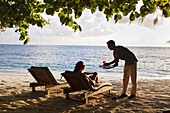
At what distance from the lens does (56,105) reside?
16.4 feet

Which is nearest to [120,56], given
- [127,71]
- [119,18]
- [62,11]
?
[127,71]

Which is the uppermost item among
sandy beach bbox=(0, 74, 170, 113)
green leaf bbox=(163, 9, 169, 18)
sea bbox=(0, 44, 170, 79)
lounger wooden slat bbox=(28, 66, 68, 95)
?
green leaf bbox=(163, 9, 169, 18)

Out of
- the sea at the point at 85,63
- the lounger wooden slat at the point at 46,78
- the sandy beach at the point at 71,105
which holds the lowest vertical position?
the sea at the point at 85,63

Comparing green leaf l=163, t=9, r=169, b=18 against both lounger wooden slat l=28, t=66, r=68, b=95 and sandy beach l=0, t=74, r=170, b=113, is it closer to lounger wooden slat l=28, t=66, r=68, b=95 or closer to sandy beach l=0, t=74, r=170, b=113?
sandy beach l=0, t=74, r=170, b=113

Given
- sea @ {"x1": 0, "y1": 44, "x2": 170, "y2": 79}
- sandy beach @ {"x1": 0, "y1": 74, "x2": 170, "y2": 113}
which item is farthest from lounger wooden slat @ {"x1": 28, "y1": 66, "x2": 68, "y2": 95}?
sea @ {"x1": 0, "y1": 44, "x2": 170, "y2": 79}

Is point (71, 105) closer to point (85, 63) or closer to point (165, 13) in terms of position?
point (165, 13)

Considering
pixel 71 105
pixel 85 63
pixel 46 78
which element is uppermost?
pixel 46 78

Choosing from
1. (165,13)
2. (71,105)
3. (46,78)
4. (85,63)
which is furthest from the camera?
(85,63)

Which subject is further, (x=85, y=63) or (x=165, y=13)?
(x=85, y=63)

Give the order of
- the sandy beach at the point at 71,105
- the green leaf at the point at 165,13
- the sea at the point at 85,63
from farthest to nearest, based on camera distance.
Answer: the sea at the point at 85,63, the sandy beach at the point at 71,105, the green leaf at the point at 165,13

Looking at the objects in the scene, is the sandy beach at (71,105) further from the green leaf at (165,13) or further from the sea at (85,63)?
the sea at (85,63)

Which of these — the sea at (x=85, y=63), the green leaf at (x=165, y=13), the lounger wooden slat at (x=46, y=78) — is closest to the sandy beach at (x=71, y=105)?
the lounger wooden slat at (x=46, y=78)

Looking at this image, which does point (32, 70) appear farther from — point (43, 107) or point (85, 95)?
point (85, 95)

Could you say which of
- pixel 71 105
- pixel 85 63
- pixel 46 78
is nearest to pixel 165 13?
pixel 71 105
